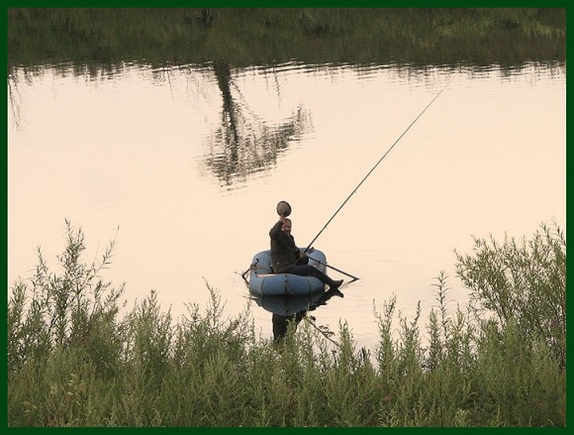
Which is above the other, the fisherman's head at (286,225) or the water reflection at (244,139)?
the water reflection at (244,139)

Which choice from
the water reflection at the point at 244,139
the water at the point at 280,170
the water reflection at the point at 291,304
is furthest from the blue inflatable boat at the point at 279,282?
the water reflection at the point at 244,139

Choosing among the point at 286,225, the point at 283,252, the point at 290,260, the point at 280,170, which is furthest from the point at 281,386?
the point at 280,170

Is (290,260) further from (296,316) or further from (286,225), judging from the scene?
(286,225)

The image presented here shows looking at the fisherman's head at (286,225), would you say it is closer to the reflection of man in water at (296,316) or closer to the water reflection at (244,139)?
the reflection of man in water at (296,316)

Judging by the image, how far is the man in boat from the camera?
648 inches

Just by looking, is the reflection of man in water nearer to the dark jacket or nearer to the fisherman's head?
the dark jacket

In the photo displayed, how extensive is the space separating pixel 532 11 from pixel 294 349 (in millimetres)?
30717

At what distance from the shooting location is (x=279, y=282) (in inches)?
657

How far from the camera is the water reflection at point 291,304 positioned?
54.1 feet

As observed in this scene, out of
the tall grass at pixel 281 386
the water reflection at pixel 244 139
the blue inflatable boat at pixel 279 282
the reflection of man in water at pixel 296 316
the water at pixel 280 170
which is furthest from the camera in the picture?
the water reflection at pixel 244 139

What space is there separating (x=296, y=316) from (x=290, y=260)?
82cm

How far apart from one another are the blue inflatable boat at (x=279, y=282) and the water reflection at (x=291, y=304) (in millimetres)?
89

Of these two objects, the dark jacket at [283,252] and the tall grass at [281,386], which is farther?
the dark jacket at [283,252]

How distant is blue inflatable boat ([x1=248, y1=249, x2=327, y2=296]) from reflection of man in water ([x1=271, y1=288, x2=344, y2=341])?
0.14 meters
